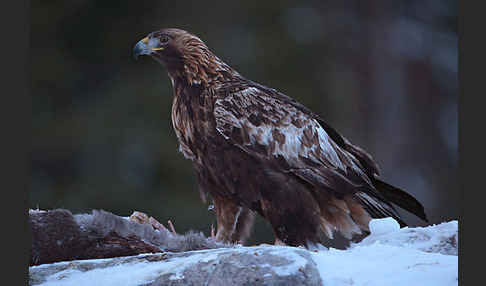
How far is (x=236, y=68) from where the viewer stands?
5.58m

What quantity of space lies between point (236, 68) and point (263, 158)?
1646 mm

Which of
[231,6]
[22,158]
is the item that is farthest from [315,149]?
[231,6]

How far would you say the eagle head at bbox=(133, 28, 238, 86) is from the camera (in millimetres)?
4250

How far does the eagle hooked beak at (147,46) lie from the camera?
13.7 feet

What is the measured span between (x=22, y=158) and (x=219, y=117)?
107 centimetres

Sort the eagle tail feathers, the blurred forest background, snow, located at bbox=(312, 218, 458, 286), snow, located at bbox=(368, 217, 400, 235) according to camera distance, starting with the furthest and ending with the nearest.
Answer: the blurred forest background, the eagle tail feathers, snow, located at bbox=(368, 217, 400, 235), snow, located at bbox=(312, 218, 458, 286)

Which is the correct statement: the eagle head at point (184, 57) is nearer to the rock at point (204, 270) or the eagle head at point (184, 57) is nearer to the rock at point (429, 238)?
the rock at point (204, 270)

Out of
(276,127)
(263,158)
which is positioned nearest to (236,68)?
(276,127)

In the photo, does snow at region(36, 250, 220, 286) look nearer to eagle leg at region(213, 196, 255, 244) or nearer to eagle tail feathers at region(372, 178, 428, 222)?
eagle leg at region(213, 196, 255, 244)

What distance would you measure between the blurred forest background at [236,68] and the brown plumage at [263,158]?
301 millimetres

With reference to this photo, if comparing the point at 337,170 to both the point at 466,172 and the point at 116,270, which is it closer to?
the point at 466,172

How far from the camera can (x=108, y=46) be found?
4762mm

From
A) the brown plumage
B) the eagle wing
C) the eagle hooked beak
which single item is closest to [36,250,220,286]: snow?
the brown plumage

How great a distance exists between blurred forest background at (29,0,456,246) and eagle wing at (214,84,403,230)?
0.43 m
